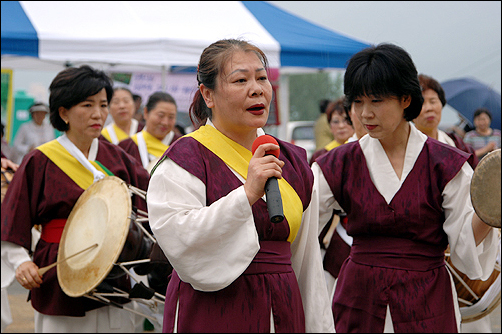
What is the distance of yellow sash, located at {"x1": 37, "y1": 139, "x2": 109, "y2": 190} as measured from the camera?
357 centimetres

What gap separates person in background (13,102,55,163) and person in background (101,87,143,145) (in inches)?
143

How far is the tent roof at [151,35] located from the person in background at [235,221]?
15.9 feet

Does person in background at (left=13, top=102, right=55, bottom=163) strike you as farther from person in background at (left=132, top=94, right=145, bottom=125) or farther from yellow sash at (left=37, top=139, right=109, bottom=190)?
yellow sash at (left=37, top=139, right=109, bottom=190)

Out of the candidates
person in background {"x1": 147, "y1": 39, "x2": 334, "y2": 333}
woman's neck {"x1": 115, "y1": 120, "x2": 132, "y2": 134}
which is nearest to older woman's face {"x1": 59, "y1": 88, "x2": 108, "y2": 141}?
person in background {"x1": 147, "y1": 39, "x2": 334, "y2": 333}

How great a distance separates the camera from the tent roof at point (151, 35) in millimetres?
7375

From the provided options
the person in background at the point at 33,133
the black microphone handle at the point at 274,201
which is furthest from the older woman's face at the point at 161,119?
the person in background at the point at 33,133

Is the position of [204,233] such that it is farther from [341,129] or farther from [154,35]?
[154,35]

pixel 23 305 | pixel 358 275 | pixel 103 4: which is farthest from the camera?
pixel 103 4

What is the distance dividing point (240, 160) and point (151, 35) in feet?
20.3

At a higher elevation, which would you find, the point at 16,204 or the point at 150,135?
the point at 150,135

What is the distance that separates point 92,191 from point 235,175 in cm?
153

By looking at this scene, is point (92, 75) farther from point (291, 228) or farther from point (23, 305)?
point (23, 305)

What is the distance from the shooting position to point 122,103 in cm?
695

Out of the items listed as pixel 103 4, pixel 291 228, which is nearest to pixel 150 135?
pixel 103 4
